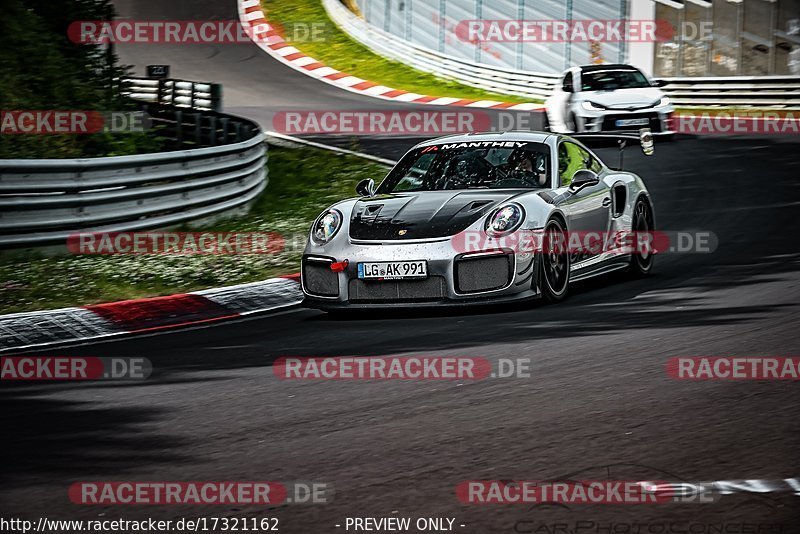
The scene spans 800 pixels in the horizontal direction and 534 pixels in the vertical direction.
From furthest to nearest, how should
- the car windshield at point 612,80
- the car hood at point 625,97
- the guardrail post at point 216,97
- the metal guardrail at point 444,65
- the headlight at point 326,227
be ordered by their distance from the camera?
1. the metal guardrail at point 444,65
2. the guardrail post at point 216,97
3. the car windshield at point 612,80
4. the car hood at point 625,97
5. the headlight at point 326,227

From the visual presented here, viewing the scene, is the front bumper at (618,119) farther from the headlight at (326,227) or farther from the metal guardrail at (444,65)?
the headlight at (326,227)

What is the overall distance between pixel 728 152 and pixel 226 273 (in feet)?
33.4

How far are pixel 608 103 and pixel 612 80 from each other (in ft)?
3.00

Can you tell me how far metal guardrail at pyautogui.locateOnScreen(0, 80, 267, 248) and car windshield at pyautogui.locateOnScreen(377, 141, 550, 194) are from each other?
140 inches

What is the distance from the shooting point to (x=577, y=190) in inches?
392

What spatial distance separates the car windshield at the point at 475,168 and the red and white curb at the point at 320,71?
59.2 feet

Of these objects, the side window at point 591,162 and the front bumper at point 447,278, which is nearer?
the front bumper at point 447,278

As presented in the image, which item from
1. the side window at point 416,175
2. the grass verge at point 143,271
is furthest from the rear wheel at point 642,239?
the grass verge at point 143,271

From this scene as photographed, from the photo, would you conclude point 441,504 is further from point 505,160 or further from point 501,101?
point 501,101

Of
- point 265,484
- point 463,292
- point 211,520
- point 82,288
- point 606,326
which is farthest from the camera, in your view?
point 82,288

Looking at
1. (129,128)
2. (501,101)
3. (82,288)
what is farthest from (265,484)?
(501,101)

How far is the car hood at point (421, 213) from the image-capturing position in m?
9.04

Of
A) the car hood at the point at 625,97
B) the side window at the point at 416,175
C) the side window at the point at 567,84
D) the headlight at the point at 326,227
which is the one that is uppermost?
the side window at the point at 567,84

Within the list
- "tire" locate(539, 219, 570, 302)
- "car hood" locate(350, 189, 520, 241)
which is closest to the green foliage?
"car hood" locate(350, 189, 520, 241)
